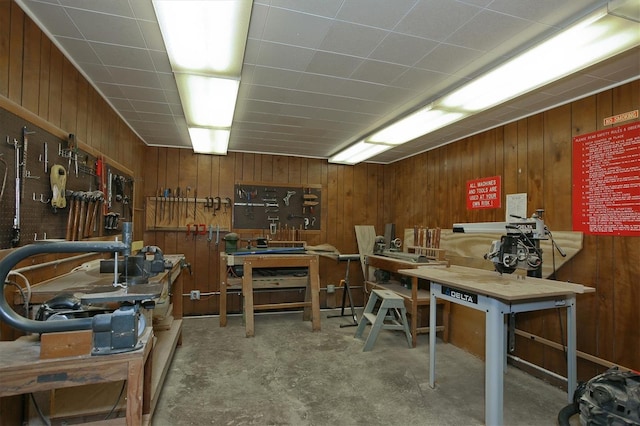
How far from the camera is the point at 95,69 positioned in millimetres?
2498

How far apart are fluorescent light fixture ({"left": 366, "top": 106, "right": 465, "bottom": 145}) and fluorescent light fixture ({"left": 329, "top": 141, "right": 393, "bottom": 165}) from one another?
233 millimetres

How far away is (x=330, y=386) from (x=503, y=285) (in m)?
1.60

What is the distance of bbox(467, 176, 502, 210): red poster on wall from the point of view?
3.55 m

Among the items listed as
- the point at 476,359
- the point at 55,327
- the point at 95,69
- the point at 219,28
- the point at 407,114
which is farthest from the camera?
the point at 476,359

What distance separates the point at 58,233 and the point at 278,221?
3.21 meters

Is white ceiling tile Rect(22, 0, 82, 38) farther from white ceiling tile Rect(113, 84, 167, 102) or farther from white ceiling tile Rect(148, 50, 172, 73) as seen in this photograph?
white ceiling tile Rect(113, 84, 167, 102)

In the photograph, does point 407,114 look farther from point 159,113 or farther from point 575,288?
point 159,113

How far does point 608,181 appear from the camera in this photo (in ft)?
8.32

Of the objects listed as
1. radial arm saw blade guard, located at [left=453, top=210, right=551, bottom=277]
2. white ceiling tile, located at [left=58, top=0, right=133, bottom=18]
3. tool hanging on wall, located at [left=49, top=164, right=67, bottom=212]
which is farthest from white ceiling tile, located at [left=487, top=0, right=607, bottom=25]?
tool hanging on wall, located at [left=49, top=164, right=67, bottom=212]

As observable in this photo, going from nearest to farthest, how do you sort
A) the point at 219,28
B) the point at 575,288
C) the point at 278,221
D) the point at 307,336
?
the point at 219,28 < the point at 575,288 < the point at 307,336 < the point at 278,221

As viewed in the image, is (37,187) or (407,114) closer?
(37,187)

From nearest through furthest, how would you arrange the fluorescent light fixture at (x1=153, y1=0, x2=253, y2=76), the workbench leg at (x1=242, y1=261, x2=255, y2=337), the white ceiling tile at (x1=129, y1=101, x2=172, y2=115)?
1. the fluorescent light fixture at (x1=153, y1=0, x2=253, y2=76)
2. the white ceiling tile at (x1=129, y1=101, x2=172, y2=115)
3. the workbench leg at (x1=242, y1=261, x2=255, y2=337)

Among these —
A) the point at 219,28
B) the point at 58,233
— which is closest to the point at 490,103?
the point at 219,28

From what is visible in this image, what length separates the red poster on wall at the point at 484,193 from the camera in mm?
3551
